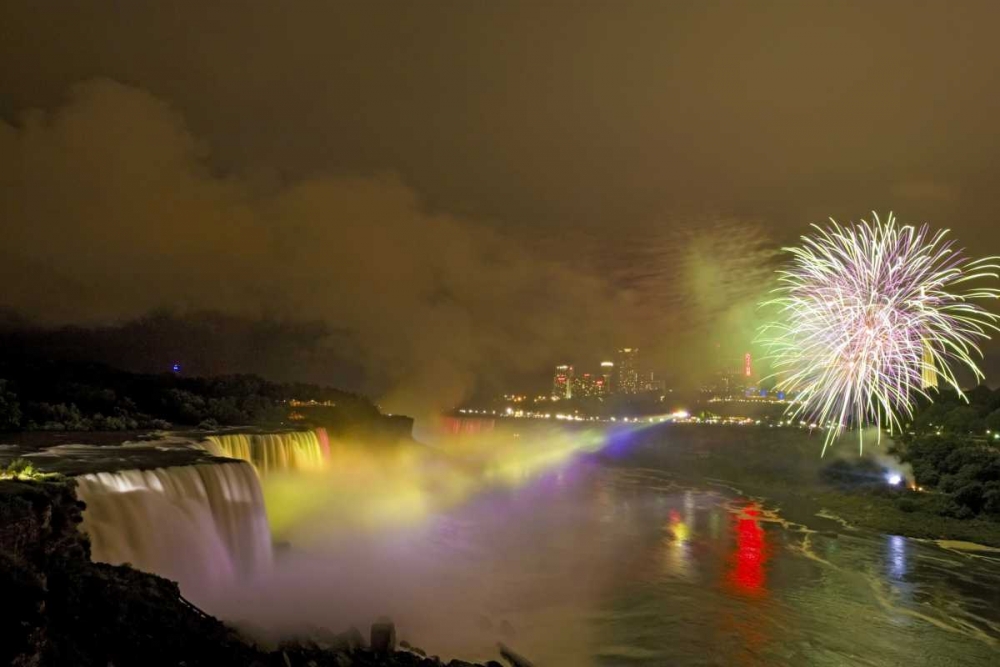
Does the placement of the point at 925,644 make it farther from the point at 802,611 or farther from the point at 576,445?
the point at 576,445

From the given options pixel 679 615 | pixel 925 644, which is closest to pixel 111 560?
pixel 679 615

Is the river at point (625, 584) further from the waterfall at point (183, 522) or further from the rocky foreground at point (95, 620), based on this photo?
the rocky foreground at point (95, 620)

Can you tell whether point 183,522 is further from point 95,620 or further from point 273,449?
point 273,449

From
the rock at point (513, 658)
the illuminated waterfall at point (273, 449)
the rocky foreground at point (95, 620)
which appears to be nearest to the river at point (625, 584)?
the rock at point (513, 658)

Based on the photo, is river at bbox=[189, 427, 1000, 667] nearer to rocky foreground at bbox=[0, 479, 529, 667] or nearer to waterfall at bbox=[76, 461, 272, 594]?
waterfall at bbox=[76, 461, 272, 594]

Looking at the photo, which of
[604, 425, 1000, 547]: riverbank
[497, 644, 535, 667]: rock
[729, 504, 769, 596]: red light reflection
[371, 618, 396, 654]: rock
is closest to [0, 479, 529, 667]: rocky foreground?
[371, 618, 396, 654]: rock

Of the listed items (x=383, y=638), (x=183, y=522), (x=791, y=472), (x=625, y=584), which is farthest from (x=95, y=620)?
(x=791, y=472)
